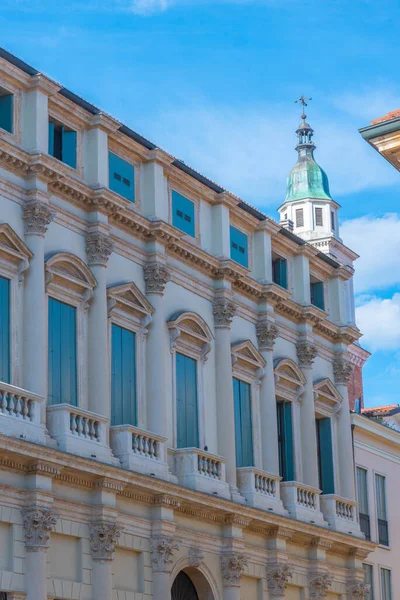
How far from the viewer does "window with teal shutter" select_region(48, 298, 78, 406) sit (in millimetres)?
30203

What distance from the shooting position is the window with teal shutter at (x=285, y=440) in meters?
39.4

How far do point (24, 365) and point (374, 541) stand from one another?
19.0 metres

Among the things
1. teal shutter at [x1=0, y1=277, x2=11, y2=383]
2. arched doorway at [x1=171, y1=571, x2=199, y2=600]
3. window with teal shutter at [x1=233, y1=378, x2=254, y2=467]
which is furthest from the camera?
window with teal shutter at [x1=233, y1=378, x2=254, y2=467]

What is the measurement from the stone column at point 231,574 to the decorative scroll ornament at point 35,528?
7.77 m

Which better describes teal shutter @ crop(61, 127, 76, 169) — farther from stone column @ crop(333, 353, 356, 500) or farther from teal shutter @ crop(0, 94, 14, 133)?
stone column @ crop(333, 353, 356, 500)

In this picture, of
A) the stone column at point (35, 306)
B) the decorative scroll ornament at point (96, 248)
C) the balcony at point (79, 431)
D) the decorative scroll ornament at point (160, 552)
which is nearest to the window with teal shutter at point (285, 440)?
the decorative scroll ornament at point (160, 552)

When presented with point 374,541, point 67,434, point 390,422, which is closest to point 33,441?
point 67,434

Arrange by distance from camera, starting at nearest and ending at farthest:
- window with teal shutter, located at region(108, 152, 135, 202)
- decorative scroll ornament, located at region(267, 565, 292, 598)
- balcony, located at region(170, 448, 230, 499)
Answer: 1. balcony, located at region(170, 448, 230, 499)
2. window with teal shutter, located at region(108, 152, 135, 202)
3. decorative scroll ornament, located at region(267, 565, 292, 598)

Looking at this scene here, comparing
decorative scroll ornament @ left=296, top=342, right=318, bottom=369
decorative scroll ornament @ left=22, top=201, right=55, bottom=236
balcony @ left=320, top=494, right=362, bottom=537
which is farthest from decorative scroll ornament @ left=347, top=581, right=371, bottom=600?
decorative scroll ornament @ left=22, top=201, right=55, bottom=236

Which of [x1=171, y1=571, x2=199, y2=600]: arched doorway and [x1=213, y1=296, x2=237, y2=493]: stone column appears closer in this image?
[x1=171, y1=571, x2=199, y2=600]: arched doorway

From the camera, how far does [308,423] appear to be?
40.1 meters

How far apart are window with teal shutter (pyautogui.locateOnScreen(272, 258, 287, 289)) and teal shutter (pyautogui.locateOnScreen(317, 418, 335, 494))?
14.6 feet

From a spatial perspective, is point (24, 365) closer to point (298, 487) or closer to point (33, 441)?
point (33, 441)

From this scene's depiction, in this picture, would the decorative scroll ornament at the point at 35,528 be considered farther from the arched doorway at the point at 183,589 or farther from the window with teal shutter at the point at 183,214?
the window with teal shutter at the point at 183,214
